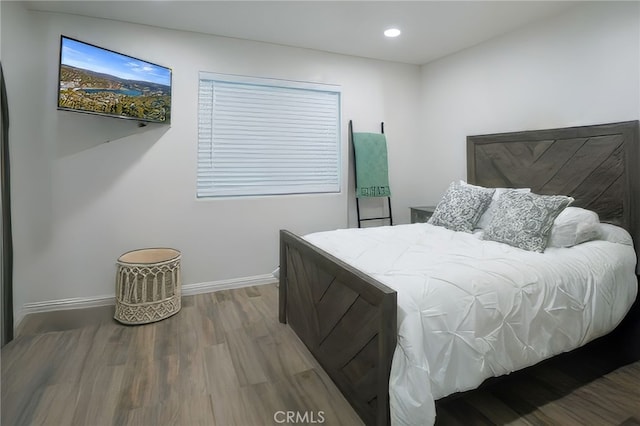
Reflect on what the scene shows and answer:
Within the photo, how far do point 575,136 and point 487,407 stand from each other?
7.35 ft

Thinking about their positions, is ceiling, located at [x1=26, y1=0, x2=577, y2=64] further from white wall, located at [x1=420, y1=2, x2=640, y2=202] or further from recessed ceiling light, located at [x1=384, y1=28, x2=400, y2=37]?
white wall, located at [x1=420, y1=2, x2=640, y2=202]

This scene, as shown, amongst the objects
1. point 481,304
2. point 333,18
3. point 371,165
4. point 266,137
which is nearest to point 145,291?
point 266,137

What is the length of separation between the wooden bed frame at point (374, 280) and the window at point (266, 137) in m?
1.20

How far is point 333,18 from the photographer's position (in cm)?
295

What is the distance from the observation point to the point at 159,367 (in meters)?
2.08

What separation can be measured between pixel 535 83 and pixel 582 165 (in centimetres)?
89

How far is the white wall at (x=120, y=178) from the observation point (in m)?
2.73

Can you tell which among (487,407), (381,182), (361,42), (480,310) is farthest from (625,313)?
(361,42)

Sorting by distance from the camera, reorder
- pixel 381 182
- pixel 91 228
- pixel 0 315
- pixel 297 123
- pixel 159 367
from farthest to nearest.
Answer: pixel 381 182 < pixel 297 123 < pixel 91 228 < pixel 0 315 < pixel 159 367

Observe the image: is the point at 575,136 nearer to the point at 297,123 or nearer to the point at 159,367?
the point at 297,123

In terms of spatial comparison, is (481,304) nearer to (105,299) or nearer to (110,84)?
(110,84)

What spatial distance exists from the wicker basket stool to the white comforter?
4.60ft

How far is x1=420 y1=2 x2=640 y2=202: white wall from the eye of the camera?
247 centimetres

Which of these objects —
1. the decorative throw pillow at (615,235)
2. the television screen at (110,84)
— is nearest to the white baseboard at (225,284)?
the television screen at (110,84)
